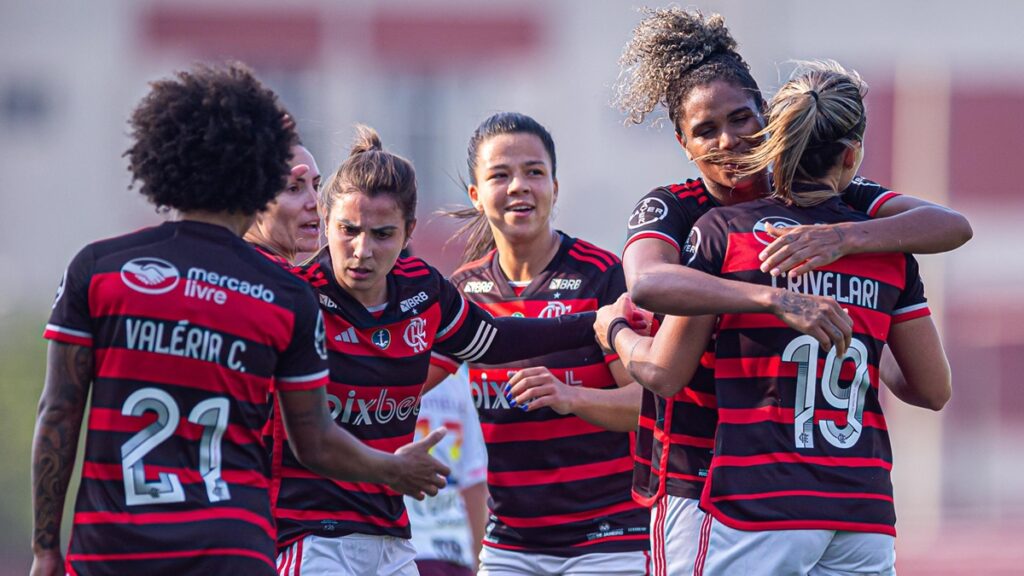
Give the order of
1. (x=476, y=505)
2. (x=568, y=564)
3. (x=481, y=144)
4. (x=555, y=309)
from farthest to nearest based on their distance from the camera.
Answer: (x=476, y=505) → (x=481, y=144) → (x=555, y=309) → (x=568, y=564)

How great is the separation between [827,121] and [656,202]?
0.59 meters

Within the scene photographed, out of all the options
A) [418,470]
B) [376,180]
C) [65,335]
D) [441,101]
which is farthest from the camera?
[441,101]

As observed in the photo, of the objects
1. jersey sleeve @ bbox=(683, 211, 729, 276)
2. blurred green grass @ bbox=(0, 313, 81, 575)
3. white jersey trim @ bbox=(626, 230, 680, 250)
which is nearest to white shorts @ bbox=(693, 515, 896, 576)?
jersey sleeve @ bbox=(683, 211, 729, 276)

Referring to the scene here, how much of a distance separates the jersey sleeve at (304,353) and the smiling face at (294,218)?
120 cm

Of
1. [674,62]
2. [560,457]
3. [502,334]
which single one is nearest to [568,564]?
[560,457]

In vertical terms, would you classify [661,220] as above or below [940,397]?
above

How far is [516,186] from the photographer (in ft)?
17.6

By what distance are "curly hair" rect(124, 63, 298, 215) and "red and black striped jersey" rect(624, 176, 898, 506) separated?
44.9 inches

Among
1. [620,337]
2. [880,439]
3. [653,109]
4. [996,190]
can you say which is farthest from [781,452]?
[996,190]

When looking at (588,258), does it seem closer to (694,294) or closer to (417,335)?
(417,335)

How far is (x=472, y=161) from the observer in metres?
5.64

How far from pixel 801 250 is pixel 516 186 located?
1827 mm

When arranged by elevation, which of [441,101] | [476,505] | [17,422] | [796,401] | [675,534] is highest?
[441,101]

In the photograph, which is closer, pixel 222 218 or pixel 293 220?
pixel 222 218
